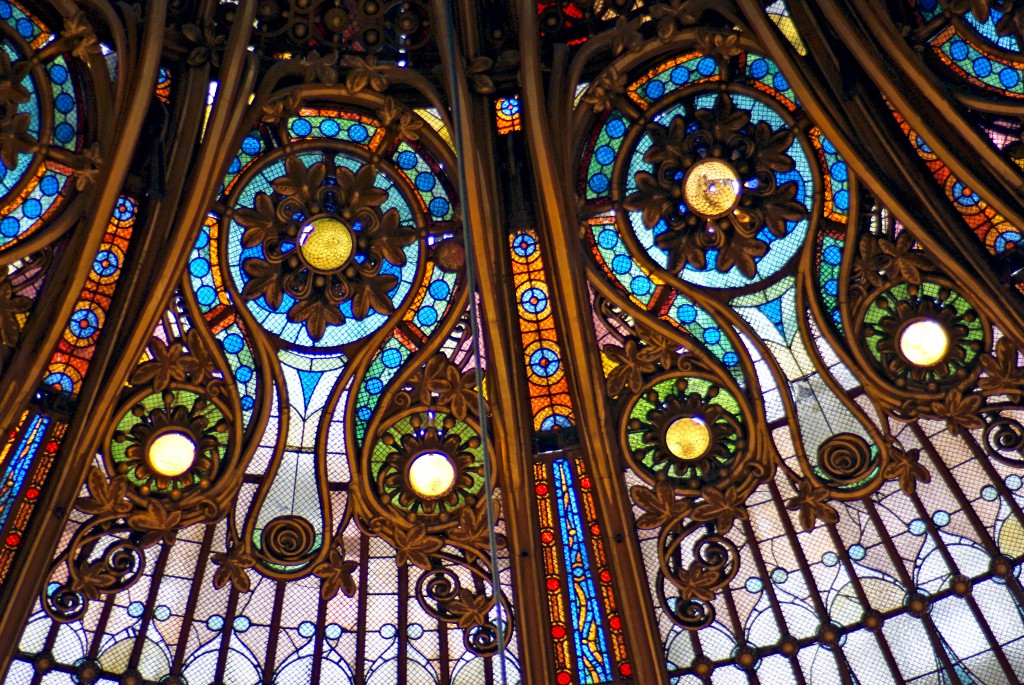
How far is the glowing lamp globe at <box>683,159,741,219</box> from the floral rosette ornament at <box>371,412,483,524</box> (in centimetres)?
191

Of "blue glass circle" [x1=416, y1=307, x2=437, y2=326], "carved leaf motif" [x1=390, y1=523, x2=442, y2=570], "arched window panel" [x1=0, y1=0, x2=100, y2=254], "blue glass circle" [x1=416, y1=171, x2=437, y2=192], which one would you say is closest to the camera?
"arched window panel" [x1=0, y1=0, x2=100, y2=254]

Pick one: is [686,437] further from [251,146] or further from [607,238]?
[251,146]

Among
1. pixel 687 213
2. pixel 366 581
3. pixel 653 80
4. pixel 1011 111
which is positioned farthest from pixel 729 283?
pixel 366 581

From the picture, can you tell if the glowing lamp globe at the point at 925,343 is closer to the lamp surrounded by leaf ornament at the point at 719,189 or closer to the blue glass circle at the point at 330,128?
the lamp surrounded by leaf ornament at the point at 719,189

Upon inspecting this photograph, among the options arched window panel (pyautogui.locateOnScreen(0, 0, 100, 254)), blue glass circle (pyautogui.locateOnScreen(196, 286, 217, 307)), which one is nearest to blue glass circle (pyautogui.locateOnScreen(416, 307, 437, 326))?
blue glass circle (pyautogui.locateOnScreen(196, 286, 217, 307))

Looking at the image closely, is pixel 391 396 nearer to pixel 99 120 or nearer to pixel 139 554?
pixel 139 554

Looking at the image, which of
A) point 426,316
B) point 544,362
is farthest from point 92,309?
point 544,362

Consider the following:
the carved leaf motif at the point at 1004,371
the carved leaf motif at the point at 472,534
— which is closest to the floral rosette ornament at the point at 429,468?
the carved leaf motif at the point at 472,534

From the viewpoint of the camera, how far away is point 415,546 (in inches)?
341

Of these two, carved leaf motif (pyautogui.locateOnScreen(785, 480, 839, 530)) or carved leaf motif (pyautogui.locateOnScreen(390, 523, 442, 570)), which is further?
carved leaf motif (pyautogui.locateOnScreen(390, 523, 442, 570))

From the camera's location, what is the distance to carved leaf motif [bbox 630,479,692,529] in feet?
28.2

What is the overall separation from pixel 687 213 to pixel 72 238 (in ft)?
11.7

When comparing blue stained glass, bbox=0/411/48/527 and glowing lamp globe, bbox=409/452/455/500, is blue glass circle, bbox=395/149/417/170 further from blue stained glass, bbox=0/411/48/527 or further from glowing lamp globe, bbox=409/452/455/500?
blue stained glass, bbox=0/411/48/527

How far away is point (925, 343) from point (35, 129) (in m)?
5.17
